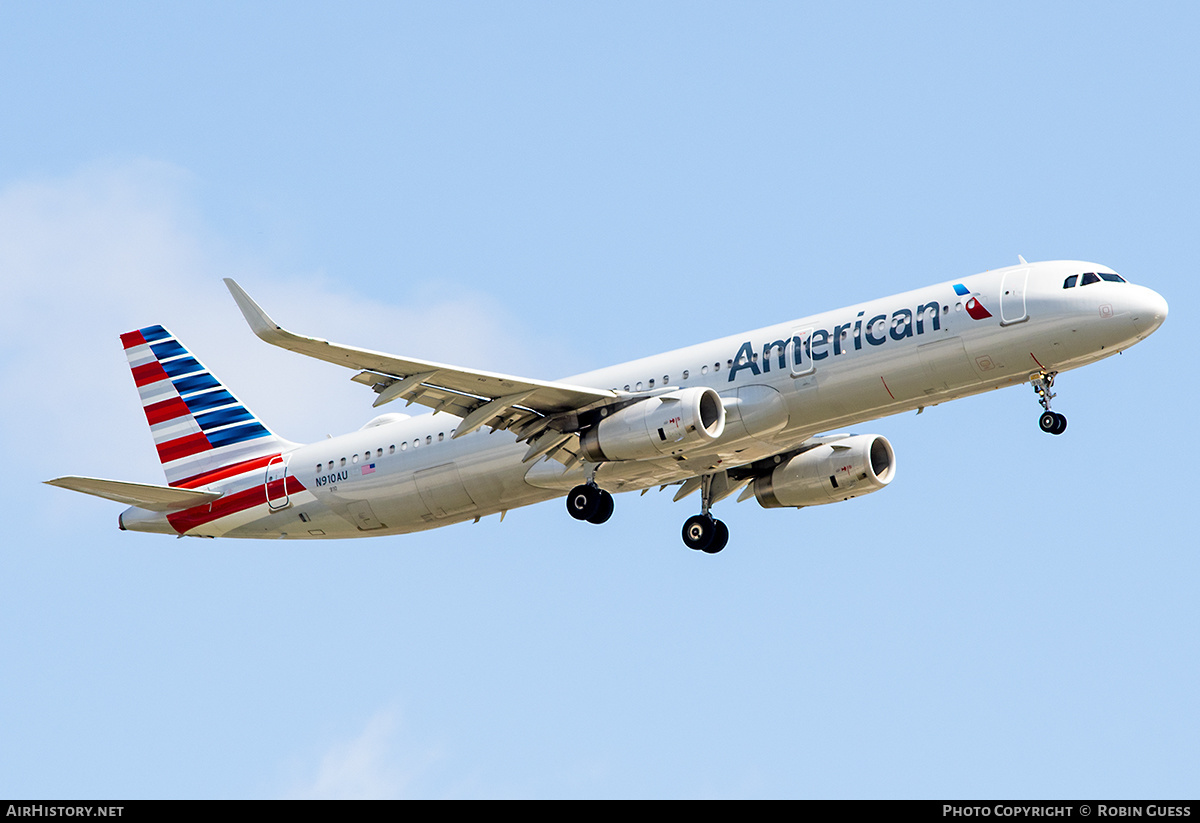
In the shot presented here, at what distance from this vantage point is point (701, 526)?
4247cm

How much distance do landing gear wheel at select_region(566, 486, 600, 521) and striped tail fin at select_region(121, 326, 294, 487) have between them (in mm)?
10591

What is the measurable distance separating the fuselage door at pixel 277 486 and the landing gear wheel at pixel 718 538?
39.2 feet

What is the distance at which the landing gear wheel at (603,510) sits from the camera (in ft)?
125

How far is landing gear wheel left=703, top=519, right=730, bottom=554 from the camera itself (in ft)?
139

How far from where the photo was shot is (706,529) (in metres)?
42.3

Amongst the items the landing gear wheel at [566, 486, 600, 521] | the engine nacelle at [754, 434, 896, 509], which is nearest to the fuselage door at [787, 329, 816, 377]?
the landing gear wheel at [566, 486, 600, 521]

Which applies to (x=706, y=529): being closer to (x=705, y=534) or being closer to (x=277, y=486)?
(x=705, y=534)

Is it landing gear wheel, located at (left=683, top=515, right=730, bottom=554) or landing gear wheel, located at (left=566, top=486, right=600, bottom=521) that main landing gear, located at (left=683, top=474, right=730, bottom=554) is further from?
landing gear wheel, located at (left=566, top=486, right=600, bottom=521)

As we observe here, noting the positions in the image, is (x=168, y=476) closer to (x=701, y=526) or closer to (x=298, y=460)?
(x=298, y=460)

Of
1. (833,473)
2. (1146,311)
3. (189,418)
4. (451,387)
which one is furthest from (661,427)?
(189,418)

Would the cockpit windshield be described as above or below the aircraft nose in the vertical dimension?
above

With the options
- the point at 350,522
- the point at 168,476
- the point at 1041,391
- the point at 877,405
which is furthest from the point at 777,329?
the point at 168,476

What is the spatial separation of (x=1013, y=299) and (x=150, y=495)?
24.0m

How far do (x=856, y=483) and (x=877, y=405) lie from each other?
23.2 feet
